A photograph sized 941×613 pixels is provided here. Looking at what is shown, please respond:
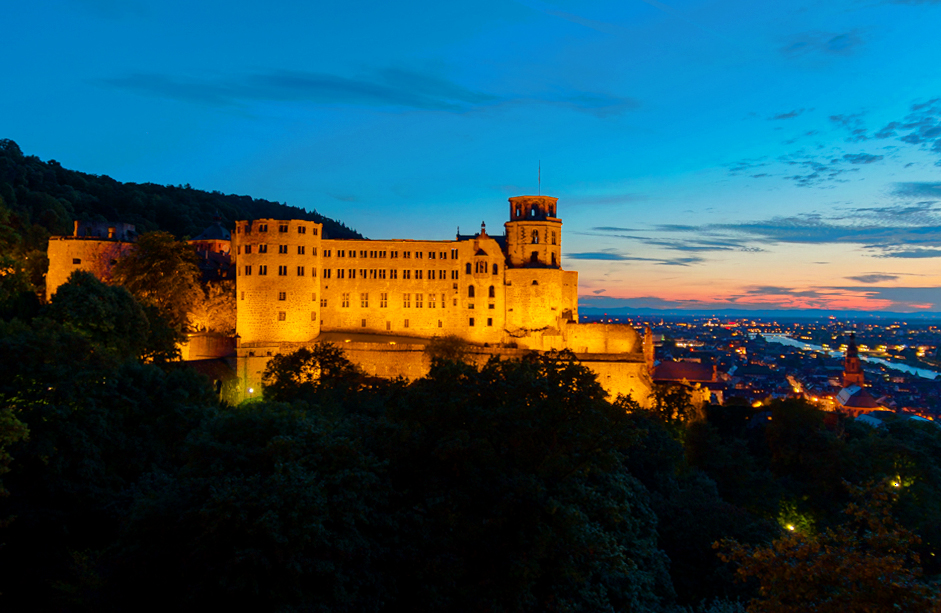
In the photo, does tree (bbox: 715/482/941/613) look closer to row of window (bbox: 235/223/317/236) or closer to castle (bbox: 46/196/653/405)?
castle (bbox: 46/196/653/405)

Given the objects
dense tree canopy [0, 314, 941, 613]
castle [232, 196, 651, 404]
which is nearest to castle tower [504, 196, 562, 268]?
castle [232, 196, 651, 404]

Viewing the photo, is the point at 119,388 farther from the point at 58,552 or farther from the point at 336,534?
the point at 336,534

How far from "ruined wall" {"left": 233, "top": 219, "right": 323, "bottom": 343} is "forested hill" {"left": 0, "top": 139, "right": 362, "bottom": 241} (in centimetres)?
2980

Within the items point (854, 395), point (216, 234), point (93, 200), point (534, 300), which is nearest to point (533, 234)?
point (534, 300)

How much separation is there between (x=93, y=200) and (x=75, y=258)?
57492 millimetres

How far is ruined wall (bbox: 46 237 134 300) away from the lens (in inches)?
2279

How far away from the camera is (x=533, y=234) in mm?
69000

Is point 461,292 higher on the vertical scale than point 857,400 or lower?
higher

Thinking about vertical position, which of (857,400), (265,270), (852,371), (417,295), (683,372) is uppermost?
(265,270)

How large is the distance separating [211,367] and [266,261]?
12.1m

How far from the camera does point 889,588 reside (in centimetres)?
1155

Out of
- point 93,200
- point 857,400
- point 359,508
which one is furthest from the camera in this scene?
point 93,200

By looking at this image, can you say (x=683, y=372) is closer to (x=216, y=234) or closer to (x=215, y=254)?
(x=215, y=254)

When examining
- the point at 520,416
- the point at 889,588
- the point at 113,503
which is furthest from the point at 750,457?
the point at 113,503
